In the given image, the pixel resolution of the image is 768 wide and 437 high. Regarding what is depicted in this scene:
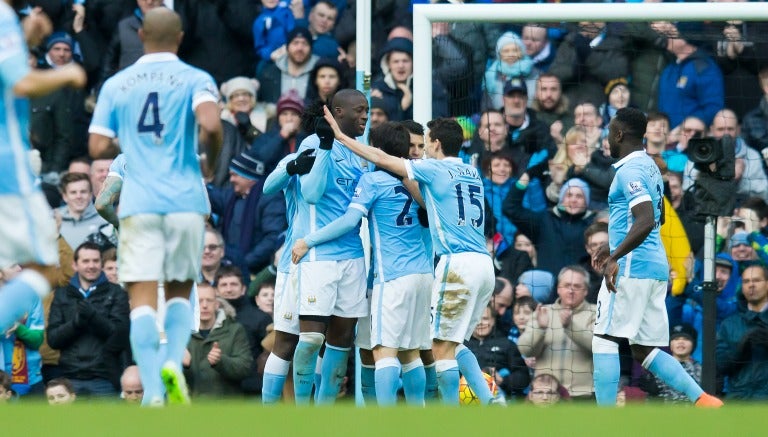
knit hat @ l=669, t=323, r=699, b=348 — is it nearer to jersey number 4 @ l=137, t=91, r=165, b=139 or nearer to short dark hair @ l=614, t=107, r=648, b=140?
short dark hair @ l=614, t=107, r=648, b=140

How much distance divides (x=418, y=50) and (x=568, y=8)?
3.99ft

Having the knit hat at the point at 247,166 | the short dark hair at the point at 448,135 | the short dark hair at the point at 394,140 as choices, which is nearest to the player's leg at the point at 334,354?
the short dark hair at the point at 394,140

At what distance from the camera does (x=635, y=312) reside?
10859 mm

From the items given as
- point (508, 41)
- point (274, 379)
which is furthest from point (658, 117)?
point (274, 379)

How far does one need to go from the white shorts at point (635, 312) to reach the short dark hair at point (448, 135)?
140 cm

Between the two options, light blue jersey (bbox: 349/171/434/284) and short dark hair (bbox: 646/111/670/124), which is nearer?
light blue jersey (bbox: 349/171/434/284)

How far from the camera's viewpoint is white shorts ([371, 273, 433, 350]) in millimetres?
10828

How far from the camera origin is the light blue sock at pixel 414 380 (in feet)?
36.5

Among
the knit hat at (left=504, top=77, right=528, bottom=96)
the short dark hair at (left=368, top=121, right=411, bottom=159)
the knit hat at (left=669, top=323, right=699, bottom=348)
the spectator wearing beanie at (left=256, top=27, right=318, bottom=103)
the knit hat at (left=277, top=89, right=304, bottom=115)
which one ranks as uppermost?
the spectator wearing beanie at (left=256, top=27, right=318, bottom=103)

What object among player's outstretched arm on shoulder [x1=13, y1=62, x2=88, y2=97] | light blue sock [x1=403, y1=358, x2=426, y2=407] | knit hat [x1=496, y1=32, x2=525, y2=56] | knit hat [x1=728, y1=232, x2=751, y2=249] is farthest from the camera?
knit hat [x1=496, y1=32, x2=525, y2=56]

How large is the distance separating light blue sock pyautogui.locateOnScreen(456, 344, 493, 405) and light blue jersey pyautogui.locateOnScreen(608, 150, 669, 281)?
1182mm

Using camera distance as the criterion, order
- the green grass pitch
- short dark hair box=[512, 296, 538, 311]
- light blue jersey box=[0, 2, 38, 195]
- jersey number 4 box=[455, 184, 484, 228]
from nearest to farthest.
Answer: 1. the green grass pitch
2. light blue jersey box=[0, 2, 38, 195]
3. jersey number 4 box=[455, 184, 484, 228]
4. short dark hair box=[512, 296, 538, 311]

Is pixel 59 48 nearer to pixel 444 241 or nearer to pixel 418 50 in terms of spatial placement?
pixel 418 50

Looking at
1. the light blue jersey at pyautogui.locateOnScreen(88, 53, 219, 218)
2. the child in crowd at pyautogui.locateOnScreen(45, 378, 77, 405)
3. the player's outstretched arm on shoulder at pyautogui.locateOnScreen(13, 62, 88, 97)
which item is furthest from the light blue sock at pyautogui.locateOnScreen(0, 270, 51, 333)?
the child in crowd at pyautogui.locateOnScreen(45, 378, 77, 405)
